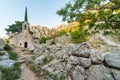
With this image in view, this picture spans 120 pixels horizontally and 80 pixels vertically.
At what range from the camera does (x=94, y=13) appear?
1162 centimetres

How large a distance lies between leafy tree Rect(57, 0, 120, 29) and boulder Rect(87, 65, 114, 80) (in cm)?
554

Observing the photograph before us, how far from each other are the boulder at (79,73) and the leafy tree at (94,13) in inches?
229

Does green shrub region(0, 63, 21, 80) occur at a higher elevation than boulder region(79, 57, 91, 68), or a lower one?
lower

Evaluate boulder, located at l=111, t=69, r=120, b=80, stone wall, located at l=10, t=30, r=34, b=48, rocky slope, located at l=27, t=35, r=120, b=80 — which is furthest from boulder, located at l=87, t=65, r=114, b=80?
stone wall, located at l=10, t=30, r=34, b=48

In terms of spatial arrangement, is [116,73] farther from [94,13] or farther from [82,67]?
[94,13]

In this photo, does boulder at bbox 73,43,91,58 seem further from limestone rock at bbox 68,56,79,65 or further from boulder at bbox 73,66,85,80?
boulder at bbox 73,66,85,80

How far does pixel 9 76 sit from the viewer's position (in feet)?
55.8

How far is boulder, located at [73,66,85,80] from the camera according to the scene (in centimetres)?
1633

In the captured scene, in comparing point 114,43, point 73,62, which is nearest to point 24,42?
point 114,43

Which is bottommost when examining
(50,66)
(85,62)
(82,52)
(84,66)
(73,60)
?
(50,66)

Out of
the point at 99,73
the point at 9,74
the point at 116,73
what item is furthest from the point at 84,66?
the point at 9,74

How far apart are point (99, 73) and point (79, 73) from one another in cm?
174

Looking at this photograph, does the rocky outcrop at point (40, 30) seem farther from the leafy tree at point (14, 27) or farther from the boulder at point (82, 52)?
the boulder at point (82, 52)

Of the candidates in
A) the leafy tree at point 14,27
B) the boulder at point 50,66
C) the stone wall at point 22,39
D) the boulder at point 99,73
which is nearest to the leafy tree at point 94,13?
the boulder at point 99,73
